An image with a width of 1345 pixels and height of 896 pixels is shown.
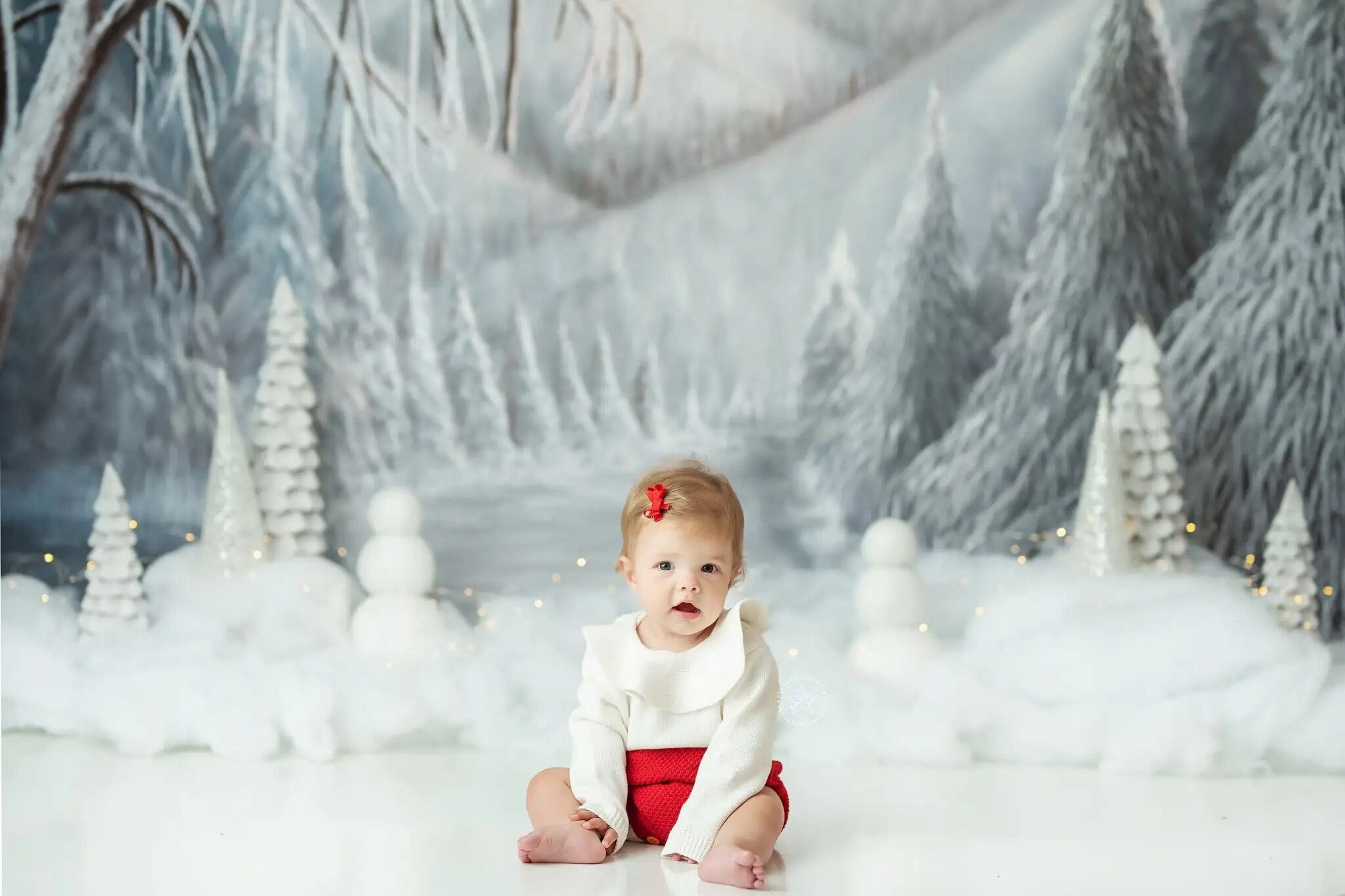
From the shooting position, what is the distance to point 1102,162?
10.6 ft

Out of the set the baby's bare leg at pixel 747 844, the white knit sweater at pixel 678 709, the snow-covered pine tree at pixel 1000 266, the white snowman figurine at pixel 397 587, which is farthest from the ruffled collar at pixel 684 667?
the snow-covered pine tree at pixel 1000 266

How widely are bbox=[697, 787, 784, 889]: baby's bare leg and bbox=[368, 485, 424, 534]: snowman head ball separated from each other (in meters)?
1.34

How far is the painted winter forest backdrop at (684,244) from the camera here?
10.6 ft

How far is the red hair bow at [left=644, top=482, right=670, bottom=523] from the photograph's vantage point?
204cm

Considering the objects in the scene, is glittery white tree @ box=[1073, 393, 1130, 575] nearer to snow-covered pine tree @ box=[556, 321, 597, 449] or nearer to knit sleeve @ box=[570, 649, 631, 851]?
snow-covered pine tree @ box=[556, 321, 597, 449]

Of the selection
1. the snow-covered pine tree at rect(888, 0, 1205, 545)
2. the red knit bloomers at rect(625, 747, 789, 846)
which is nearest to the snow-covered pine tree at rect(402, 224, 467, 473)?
the snow-covered pine tree at rect(888, 0, 1205, 545)

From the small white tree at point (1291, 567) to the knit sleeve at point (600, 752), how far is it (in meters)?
1.69

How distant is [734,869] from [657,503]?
1.67 ft

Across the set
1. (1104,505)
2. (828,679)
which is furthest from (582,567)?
(1104,505)

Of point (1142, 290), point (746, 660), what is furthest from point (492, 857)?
point (1142, 290)

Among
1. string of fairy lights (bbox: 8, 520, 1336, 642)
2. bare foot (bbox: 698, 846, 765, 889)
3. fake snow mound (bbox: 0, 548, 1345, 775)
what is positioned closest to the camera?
bare foot (bbox: 698, 846, 765, 889)

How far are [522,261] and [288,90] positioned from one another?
0.68 metres

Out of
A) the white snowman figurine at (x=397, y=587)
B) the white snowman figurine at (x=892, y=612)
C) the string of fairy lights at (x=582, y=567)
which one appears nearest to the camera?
the white snowman figurine at (x=892, y=612)

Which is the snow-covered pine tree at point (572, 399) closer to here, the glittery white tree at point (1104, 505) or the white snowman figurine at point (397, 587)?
the white snowman figurine at point (397, 587)
